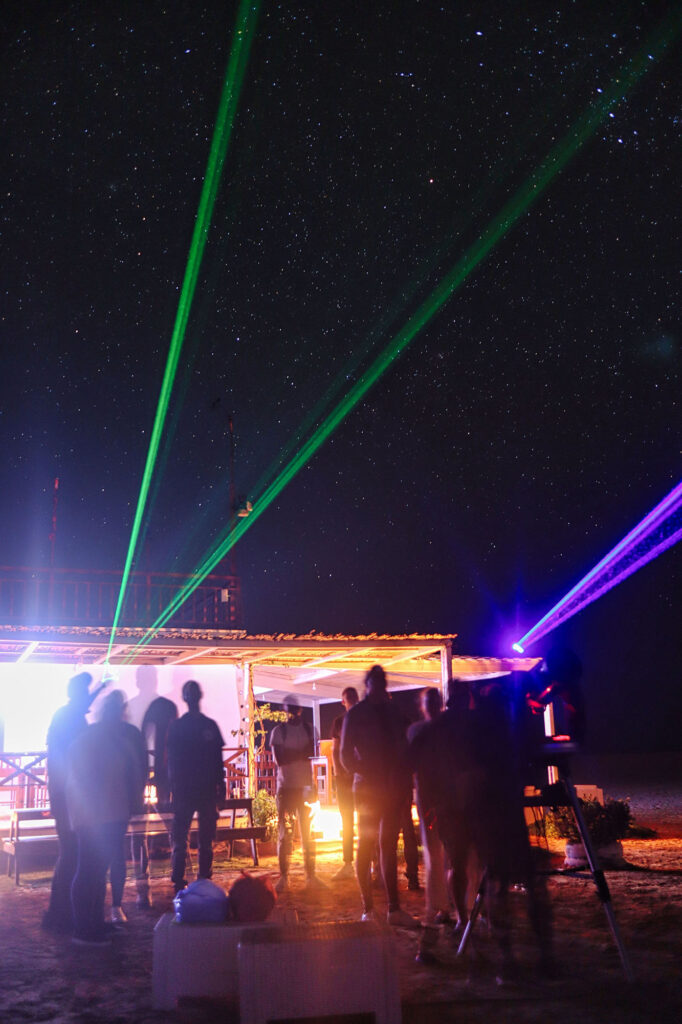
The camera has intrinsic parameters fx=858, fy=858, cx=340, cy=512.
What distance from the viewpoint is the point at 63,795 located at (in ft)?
19.8

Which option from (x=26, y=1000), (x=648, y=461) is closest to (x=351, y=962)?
(x=26, y=1000)

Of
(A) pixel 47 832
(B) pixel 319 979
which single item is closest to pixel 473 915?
(B) pixel 319 979

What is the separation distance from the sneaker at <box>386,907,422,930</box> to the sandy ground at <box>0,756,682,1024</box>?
0.16m

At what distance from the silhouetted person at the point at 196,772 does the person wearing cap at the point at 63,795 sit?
73 centimetres

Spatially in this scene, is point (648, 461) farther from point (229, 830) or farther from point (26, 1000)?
point (26, 1000)

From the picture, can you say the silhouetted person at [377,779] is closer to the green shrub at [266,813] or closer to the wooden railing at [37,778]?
the green shrub at [266,813]

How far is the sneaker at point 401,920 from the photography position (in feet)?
18.3

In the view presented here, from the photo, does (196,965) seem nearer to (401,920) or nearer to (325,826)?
(401,920)

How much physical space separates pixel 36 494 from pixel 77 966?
14.7 meters

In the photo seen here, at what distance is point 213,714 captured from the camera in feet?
50.9

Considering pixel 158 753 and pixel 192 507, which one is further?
pixel 192 507

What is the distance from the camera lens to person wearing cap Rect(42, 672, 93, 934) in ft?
19.8

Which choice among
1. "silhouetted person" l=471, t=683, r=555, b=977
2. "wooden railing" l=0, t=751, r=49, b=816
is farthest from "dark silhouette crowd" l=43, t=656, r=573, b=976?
"wooden railing" l=0, t=751, r=49, b=816

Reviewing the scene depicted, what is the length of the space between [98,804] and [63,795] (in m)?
0.37
